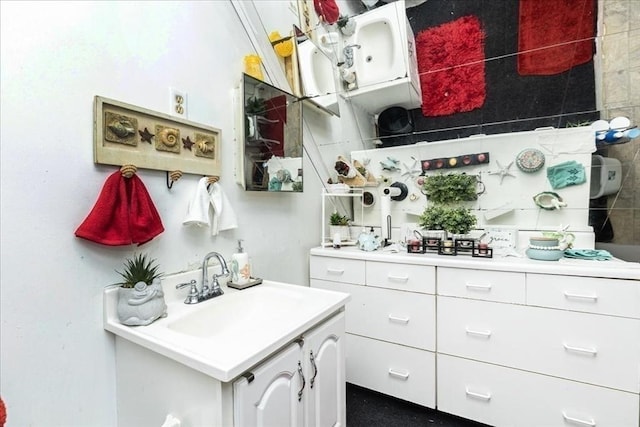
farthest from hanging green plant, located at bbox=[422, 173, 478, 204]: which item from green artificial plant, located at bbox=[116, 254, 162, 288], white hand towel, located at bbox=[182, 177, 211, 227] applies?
→ green artificial plant, located at bbox=[116, 254, 162, 288]

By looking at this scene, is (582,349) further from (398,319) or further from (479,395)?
(398,319)

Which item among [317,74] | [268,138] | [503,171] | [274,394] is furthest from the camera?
[317,74]

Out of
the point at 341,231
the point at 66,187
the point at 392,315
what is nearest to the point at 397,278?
the point at 392,315

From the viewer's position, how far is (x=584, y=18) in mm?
1789

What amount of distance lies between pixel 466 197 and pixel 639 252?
785 millimetres

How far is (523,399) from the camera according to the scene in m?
1.28

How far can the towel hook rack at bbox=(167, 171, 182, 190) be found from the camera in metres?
1.07

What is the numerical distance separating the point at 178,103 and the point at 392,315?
4.54ft

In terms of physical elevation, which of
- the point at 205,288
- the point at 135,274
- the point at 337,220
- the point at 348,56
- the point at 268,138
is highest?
the point at 348,56

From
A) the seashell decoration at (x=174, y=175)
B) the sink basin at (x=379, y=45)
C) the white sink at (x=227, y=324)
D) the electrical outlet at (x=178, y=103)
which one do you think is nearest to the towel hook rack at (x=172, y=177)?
the seashell decoration at (x=174, y=175)

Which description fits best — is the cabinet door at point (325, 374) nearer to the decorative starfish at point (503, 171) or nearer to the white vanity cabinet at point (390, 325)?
the white vanity cabinet at point (390, 325)

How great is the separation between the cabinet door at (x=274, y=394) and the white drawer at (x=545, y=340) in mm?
843

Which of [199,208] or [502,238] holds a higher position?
[199,208]

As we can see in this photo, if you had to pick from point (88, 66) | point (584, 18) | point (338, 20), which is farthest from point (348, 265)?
point (584, 18)
